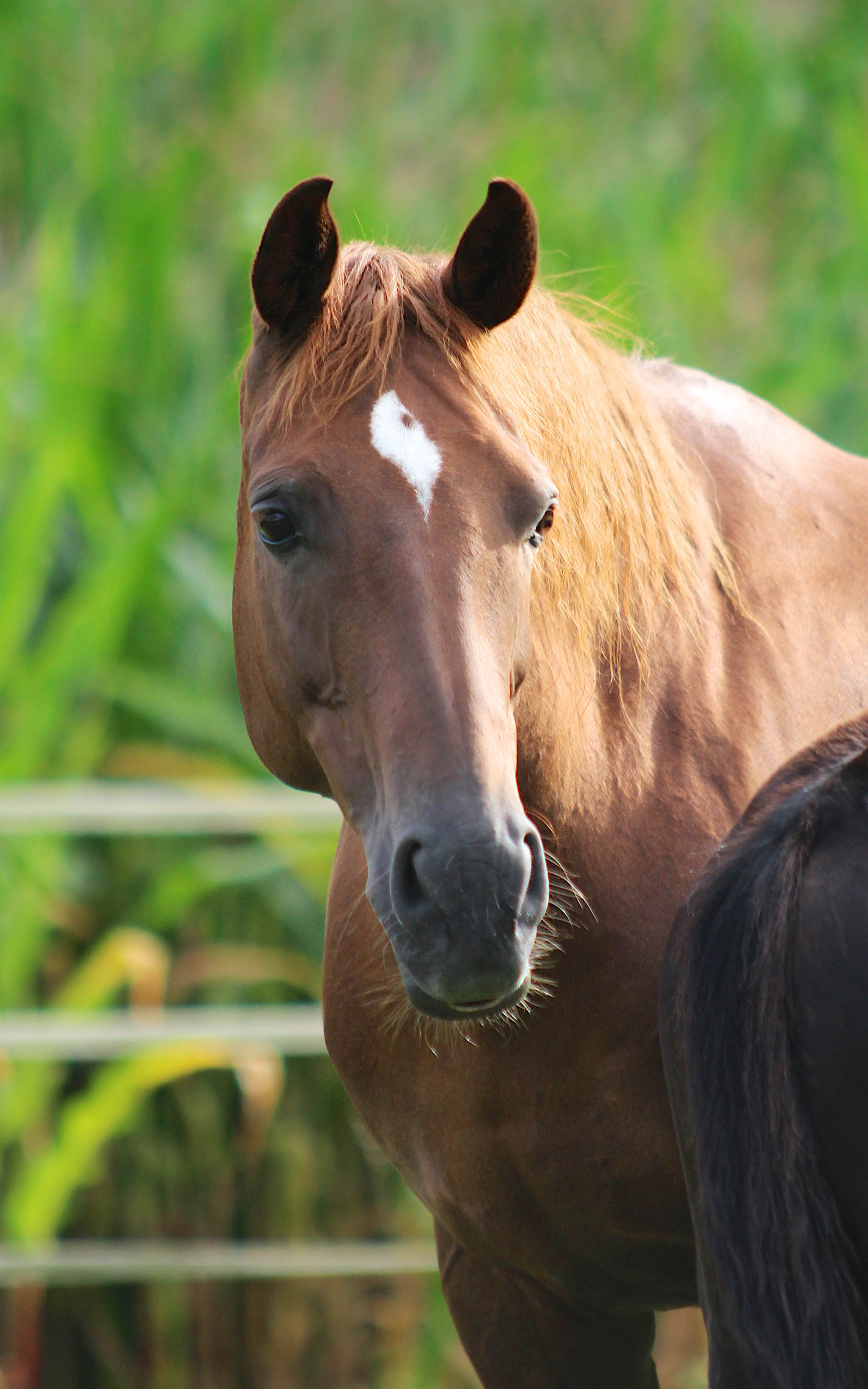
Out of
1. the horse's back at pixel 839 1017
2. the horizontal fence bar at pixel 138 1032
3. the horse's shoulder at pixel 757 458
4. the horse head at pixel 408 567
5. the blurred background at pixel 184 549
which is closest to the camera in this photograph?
the horse's back at pixel 839 1017

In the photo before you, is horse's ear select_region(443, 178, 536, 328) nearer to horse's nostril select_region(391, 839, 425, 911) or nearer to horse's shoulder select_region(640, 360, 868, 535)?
horse's shoulder select_region(640, 360, 868, 535)

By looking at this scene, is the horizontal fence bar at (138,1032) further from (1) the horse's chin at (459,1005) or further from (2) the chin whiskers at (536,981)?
(1) the horse's chin at (459,1005)

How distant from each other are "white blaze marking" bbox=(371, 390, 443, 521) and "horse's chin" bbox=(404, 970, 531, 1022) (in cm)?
36

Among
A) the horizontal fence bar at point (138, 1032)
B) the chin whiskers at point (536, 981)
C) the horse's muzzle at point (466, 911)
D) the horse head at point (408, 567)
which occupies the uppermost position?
the horse head at point (408, 567)

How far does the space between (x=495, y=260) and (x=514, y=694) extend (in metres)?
0.38

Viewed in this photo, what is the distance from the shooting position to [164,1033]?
2861mm

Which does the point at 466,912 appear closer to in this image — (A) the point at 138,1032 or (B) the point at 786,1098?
(B) the point at 786,1098

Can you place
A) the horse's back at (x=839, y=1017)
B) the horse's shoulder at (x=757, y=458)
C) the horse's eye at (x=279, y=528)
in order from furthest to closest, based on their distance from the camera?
the horse's shoulder at (x=757, y=458)
the horse's eye at (x=279, y=528)
the horse's back at (x=839, y=1017)

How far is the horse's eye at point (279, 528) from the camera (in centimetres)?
115

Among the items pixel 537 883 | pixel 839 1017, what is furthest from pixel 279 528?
pixel 839 1017

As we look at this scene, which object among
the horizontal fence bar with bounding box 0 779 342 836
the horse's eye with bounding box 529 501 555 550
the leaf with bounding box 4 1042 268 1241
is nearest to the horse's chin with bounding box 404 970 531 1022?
the horse's eye with bounding box 529 501 555 550

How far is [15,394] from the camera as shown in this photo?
11.7 ft

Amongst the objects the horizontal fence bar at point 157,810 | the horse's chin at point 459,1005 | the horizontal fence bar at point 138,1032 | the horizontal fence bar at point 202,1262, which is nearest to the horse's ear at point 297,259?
the horse's chin at point 459,1005

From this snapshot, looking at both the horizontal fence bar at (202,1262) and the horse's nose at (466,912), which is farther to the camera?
the horizontal fence bar at (202,1262)
